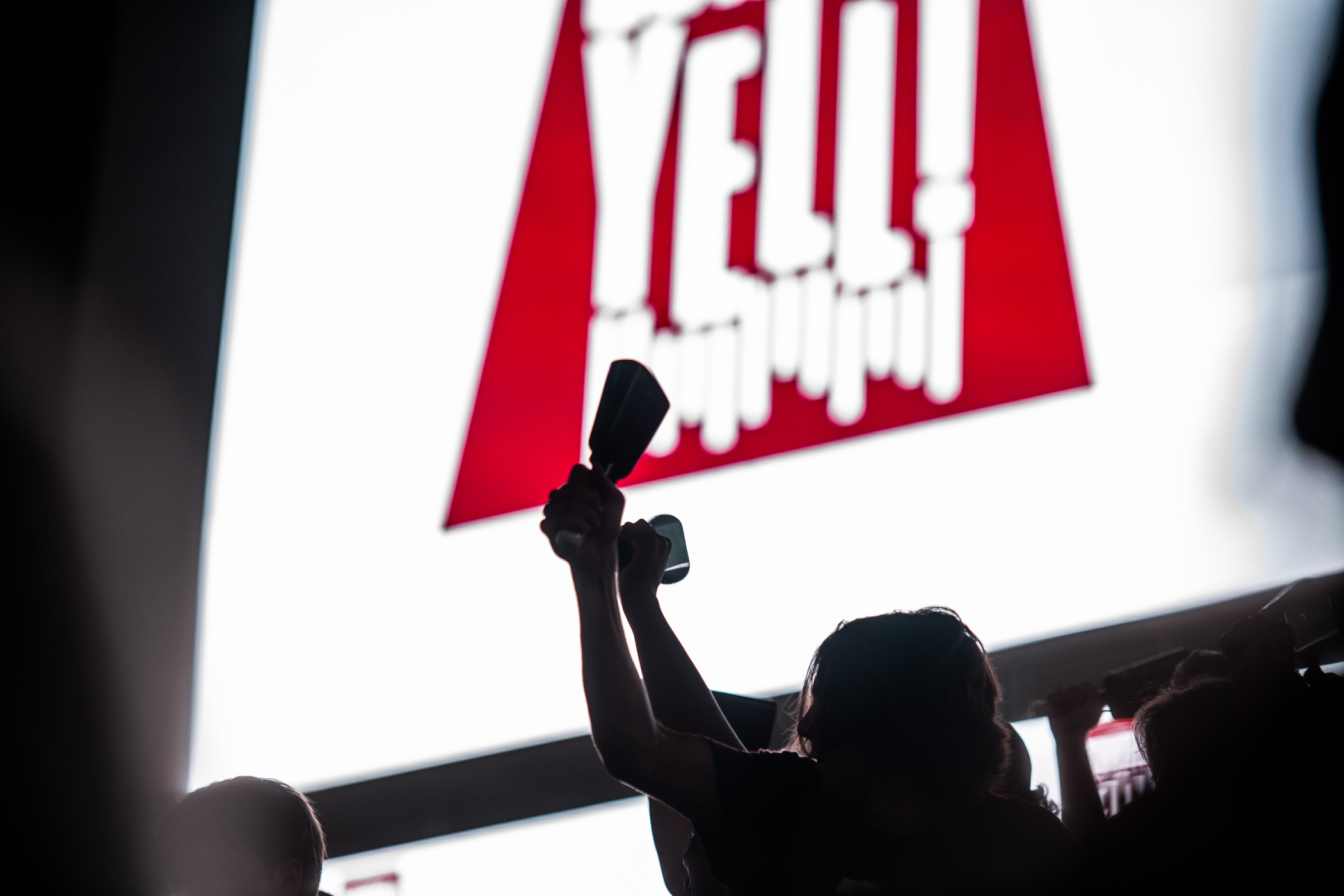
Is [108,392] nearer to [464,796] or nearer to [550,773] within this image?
[464,796]

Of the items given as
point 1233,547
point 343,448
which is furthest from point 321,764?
point 1233,547

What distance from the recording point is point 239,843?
1.22m

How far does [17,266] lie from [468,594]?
1.67 m

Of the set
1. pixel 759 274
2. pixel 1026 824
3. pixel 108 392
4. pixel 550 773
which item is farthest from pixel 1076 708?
pixel 108 392

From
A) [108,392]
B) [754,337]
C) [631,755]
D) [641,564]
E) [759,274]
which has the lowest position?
[631,755]

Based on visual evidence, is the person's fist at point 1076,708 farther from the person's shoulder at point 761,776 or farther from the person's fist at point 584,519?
the person's fist at point 584,519

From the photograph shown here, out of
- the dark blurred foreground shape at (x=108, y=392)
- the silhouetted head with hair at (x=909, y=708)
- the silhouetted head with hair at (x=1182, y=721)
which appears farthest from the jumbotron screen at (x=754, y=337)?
the silhouetted head with hair at (x=909, y=708)

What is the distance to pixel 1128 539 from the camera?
1.51 m

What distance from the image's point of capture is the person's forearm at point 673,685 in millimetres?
896

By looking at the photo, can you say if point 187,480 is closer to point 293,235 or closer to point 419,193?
point 293,235

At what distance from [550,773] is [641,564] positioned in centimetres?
95

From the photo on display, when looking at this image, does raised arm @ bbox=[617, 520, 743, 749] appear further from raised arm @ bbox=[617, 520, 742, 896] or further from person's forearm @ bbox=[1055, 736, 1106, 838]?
person's forearm @ bbox=[1055, 736, 1106, 838]

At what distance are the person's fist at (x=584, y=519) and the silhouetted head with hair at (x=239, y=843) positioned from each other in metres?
0.72

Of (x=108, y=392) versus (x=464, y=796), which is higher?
(x=108, y=392)
